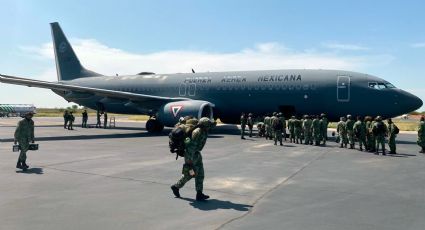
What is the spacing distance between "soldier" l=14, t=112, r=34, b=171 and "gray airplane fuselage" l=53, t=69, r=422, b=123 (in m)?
15.9

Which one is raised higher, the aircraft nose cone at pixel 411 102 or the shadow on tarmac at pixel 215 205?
the aircraft nose cone at pixel 411 102

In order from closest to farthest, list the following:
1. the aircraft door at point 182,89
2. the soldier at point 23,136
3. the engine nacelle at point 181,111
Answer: the soldier at point 23,136, the engine nacelle at point 181,111, the aircraft door at point 182,89

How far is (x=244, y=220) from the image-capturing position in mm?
6141

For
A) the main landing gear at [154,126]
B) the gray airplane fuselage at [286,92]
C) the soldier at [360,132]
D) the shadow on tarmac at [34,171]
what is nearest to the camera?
the shadow on tarmac at [34,171]

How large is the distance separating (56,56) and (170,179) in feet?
106

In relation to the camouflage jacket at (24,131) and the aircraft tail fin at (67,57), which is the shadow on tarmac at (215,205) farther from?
the aircraft tail fin at (67,57)

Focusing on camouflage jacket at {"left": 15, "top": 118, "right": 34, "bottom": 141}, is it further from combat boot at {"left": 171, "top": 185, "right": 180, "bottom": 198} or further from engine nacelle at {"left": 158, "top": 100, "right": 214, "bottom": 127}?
engine nacelle at {"left": 158, "top": 100, "right": 214, "bottom": 127}

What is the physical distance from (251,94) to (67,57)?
2150cm

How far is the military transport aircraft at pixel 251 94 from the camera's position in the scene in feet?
69.1

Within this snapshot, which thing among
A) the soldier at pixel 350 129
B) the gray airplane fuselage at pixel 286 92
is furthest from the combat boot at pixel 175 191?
the gray airplane fuselage at pixel 286 92

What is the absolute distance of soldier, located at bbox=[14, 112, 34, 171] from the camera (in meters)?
10.9

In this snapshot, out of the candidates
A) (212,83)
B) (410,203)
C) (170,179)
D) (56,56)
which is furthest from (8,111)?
(410,203)

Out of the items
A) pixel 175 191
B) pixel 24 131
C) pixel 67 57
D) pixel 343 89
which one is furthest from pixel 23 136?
pixel 67 57

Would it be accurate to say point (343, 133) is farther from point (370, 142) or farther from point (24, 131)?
point (24, 131)
